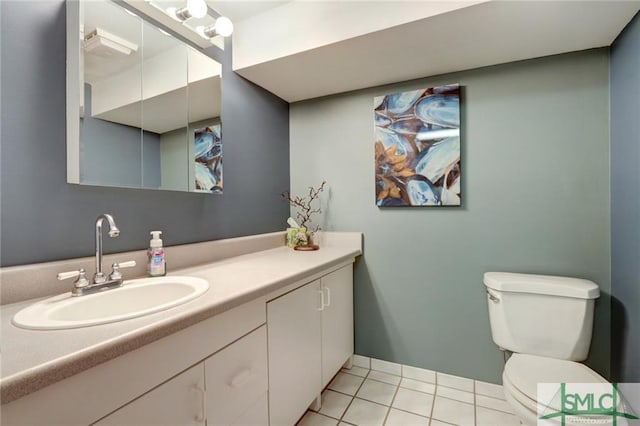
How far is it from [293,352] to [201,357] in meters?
0.56

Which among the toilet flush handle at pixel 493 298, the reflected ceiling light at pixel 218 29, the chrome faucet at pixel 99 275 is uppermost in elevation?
the reflected ceiling light at pixel 218 29

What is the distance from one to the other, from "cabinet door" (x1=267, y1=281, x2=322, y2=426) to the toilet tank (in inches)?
38.0

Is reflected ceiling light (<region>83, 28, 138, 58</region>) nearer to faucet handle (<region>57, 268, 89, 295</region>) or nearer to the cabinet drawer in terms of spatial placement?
faucet handle (<region>57, 268, 89, 295</region>)

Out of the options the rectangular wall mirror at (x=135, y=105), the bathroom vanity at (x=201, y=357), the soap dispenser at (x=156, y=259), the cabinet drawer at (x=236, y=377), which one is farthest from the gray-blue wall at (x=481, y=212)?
the soap dispenser at (x=156, y=259)

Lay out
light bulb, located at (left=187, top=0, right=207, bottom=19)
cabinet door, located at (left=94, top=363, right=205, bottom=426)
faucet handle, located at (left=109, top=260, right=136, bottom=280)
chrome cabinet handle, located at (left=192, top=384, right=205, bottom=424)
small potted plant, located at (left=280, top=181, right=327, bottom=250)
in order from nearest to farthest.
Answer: cabinet door, located at (left=94, top=363, right=205, bottom=426) < chrome cabinet handle, located at (left=192, top=384, right=205, bottom=424) < faucet handle, located at (left=109, top=260, right=136, bottom=280) < light bulb, located at (left=187, top=0, right=207, bottom=19) < small potted plant, located at (left=280, top=181, right=327, bottom=250)

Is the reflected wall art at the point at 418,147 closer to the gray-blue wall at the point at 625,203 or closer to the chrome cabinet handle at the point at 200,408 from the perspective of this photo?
the gray-blue wall at the point at 625,203

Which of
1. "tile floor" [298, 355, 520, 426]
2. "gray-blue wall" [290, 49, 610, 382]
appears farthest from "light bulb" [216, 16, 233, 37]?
"tile floor" [298, 355, 520, 426]

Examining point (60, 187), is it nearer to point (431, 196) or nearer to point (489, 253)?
point (431, 196)

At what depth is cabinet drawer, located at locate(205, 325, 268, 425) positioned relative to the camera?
0.89m

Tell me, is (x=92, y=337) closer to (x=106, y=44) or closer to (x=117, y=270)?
(x=117, y=270)

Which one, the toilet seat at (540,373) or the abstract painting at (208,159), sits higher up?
the abstract painting at (208,159)

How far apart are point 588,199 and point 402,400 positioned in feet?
5.00

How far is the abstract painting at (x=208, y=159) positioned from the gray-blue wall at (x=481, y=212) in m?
0.80

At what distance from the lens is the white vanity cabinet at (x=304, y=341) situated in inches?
46.9
